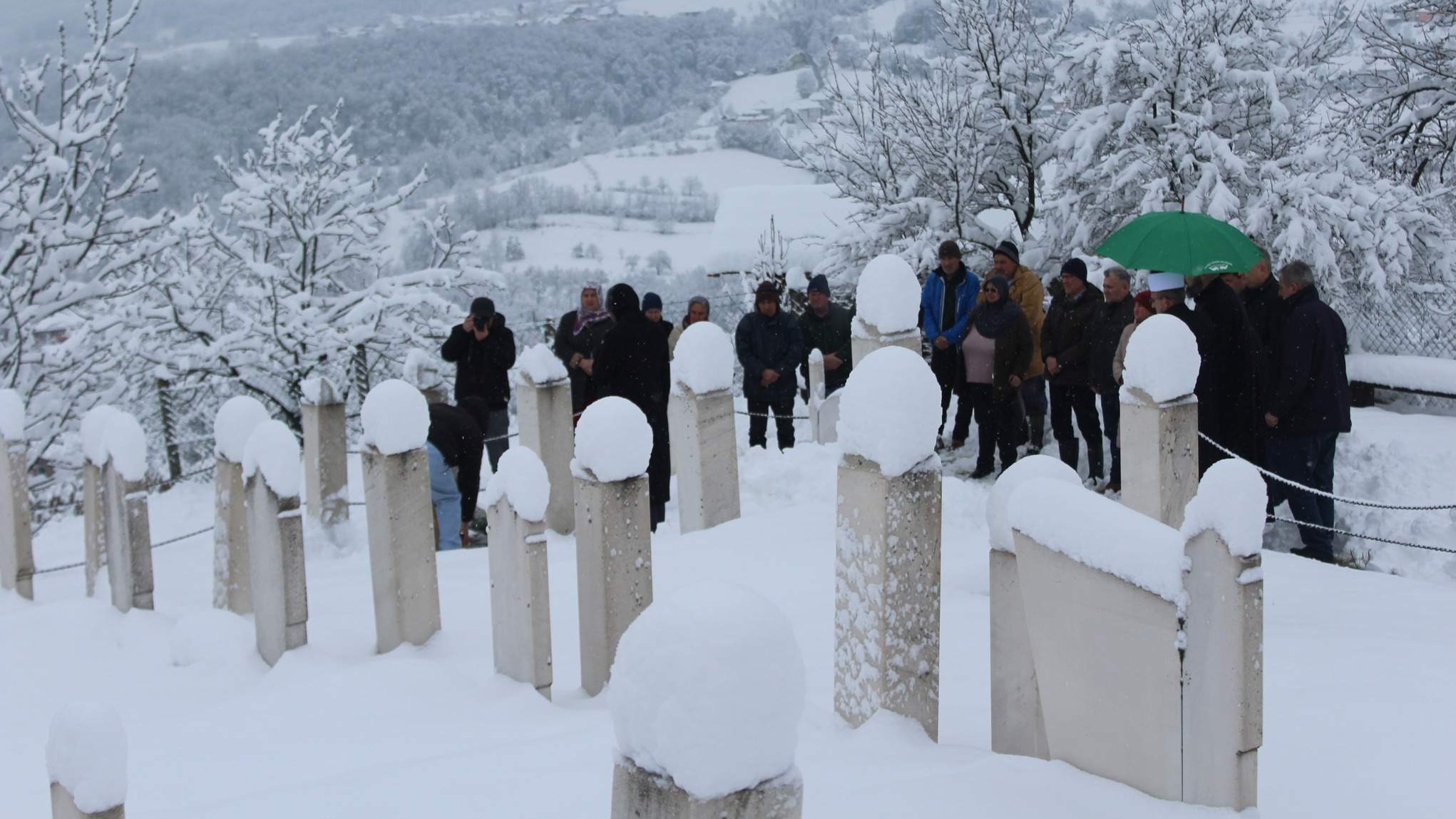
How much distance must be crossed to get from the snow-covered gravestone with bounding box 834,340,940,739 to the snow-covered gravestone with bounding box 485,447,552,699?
4.42 ft

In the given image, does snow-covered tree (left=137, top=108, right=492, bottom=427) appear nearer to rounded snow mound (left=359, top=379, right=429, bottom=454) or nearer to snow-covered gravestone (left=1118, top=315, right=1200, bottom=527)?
rounded snow mound (left=359, top=379, right=429, bottom=454)

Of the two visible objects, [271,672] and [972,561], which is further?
[972,561]

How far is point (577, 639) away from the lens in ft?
17.2

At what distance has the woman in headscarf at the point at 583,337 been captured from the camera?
9.37 meters

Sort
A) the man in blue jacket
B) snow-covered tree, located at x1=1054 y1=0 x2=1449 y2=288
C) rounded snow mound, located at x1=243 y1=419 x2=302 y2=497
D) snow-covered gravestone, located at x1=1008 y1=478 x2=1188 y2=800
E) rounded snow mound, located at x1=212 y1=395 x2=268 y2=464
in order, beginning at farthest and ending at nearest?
snow-covered tree, located at x1=1054 y1=0 x2=1449 y2=288 < the man in blue jacket < rounded snow mound, located at x1=212 y1=395 x2=268 y2=464 < rounded snow mound, located at x1=243 y1=419 x2=302 y2=497 < snow-covered gravestone, located at x1=1008 y1=478 x2=1188 y2=800

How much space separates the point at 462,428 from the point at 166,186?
23.3 metres

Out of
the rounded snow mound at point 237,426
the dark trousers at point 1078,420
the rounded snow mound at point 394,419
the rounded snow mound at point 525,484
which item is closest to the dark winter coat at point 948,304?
the dark trousers at point 1078,420

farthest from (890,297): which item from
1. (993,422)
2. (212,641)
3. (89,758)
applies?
(89,758)

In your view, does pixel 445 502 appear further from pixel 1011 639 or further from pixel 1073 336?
pixel 1011 639

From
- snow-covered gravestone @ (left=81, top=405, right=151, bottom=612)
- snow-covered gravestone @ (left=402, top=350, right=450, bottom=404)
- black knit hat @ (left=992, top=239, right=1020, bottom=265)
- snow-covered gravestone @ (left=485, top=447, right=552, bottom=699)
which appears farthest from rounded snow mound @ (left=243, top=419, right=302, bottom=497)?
black knit hat @ (left=992, top=239, right=1020, bottom=265)

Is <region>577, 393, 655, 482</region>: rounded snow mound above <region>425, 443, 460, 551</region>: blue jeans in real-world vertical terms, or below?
above

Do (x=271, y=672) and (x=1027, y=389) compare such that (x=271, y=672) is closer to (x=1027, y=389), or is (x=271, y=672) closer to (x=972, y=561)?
(x=972, y=561)

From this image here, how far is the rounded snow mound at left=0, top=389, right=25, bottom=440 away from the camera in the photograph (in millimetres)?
7102

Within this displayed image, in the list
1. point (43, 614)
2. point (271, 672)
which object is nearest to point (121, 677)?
point (271, 672)
